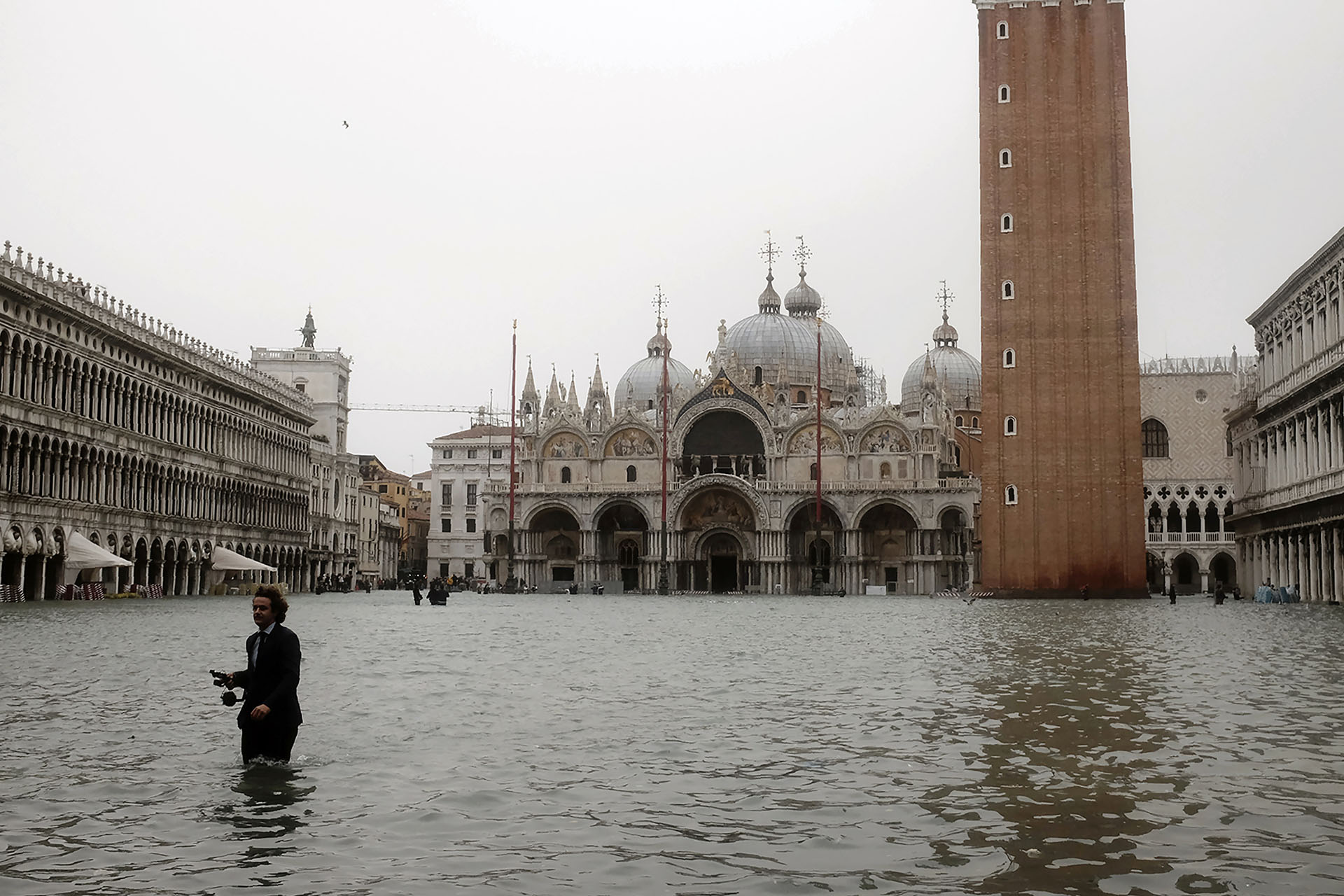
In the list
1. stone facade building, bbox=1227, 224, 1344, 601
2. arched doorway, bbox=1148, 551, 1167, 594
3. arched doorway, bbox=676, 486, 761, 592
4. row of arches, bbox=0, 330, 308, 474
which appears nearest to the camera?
stone facade building, bbox=1227, 224, 1344, 601

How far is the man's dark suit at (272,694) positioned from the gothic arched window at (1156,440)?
6906cm

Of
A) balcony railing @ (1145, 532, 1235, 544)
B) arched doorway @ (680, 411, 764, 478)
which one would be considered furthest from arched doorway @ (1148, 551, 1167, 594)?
arched doorway @ (680, 411, 764, 478)

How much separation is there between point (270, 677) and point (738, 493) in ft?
230

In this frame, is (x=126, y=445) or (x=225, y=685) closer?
(x=225, y=685)

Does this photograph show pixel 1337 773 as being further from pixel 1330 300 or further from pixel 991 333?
pixel 991 333

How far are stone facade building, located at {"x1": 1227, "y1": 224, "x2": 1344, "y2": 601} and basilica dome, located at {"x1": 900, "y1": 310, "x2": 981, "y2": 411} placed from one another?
134ft

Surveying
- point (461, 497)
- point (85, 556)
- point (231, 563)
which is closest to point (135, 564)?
point (231, 563)

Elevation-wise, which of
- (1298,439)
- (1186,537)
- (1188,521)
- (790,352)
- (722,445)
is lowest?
(1186,537)

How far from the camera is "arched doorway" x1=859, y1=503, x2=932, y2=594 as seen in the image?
76.2 meters

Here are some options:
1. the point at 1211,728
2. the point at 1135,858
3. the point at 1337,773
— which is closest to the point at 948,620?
the point at 1211,728

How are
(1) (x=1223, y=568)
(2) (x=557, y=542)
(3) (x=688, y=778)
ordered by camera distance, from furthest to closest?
(2) (x=557, y=542), (1) (x=1223, y=568), (3) (x=688, y=778)

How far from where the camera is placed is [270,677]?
886 centimetres

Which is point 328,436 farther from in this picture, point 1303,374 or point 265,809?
point 265,809

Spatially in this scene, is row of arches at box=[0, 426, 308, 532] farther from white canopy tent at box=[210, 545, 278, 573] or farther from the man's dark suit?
the man's dark suit
